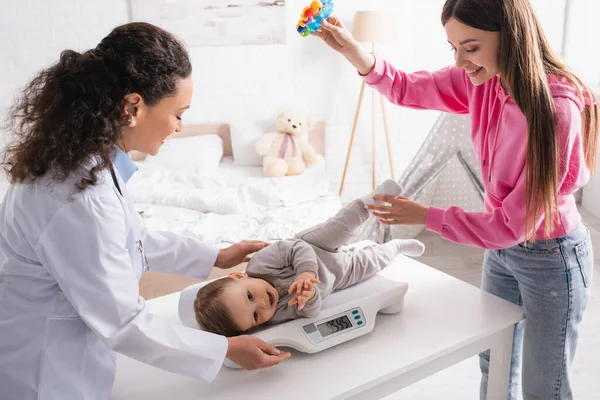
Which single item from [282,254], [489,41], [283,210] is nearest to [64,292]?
[282,254]

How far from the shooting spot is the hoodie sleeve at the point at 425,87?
1.55 metres

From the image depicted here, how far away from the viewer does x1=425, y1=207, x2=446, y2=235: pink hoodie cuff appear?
4.46 feet

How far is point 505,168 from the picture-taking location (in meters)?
1.28

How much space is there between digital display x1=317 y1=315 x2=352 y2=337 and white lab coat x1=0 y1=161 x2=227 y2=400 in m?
0.25

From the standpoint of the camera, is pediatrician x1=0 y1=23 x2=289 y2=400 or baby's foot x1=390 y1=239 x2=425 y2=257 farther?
baby's foot x1=390 y1=239 x2=425 y2=257

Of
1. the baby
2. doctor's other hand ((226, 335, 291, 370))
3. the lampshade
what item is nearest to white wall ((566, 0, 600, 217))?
the lampshade

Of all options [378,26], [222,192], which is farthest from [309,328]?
[378,26]

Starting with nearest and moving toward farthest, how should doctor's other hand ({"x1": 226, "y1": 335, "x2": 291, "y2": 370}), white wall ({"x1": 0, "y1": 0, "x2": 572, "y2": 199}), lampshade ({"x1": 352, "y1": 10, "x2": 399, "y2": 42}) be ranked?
doctor's other hand ({"x1": 226, "y1": 335, "x2": 291, "y2": 370}) → lampshade ({"x1": 352, "y1": 10, "x2": 399, "y2": 42}) → white wall ({"x1": 0, "y1": 0, "x2": 572, "y2": 199})

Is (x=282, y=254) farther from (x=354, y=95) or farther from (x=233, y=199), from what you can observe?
(x=354, y=95)

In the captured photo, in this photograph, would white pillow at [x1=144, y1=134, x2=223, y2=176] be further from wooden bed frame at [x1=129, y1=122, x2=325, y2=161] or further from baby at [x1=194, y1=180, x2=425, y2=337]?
baby at [x1=194, y1=180, x2=425, y2=337]

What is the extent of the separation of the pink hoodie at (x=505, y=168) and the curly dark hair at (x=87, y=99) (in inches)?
28.4

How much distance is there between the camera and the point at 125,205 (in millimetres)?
1077

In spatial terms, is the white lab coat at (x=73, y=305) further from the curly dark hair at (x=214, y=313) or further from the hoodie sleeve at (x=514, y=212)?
the hoodie sleeve at (x=514, y=212)

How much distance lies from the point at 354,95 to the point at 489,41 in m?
2.89
